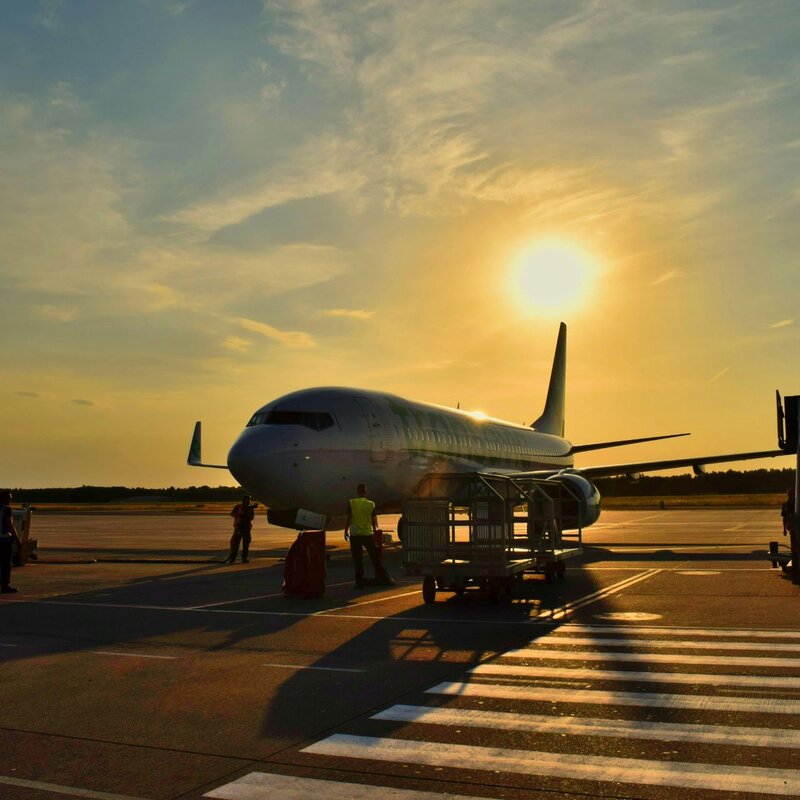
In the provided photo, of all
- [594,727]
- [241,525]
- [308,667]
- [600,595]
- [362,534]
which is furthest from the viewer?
[241,525]

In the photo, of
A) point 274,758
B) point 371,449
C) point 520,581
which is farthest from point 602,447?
point 274,758

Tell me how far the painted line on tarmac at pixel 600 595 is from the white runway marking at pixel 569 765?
665 cm

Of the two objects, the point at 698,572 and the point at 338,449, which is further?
the point at 338,449

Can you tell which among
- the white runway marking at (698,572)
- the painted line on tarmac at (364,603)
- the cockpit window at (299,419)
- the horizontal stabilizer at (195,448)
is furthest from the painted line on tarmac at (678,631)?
the horizontal stabilizer at (195,448)

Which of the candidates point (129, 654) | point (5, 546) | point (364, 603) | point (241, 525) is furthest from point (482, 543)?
point (241, 525)

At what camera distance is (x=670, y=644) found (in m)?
10.2

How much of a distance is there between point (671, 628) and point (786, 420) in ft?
18.6

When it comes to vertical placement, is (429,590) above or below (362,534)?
below

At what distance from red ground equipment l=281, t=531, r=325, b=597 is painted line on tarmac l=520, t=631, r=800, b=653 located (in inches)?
225

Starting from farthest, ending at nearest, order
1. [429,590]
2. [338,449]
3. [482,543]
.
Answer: [338,449]
[482,543]
[429,590]

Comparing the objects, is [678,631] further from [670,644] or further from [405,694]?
[405,694]

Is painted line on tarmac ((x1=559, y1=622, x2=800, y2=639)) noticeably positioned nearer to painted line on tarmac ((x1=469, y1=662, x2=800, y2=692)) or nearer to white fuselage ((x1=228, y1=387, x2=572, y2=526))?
painted line on tarmac ((x1=469, y1=662, x2=800, y2=692))

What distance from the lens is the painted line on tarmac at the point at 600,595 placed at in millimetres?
13145

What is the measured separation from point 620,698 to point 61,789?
14.9ft
